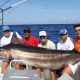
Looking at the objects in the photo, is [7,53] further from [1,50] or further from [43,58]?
[43,58]

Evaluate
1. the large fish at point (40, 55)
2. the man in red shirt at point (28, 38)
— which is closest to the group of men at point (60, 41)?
the man in red shirt at point (28, 38)

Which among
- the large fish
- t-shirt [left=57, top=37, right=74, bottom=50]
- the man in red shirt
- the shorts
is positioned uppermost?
the man in red shirt

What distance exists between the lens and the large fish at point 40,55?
644 cm

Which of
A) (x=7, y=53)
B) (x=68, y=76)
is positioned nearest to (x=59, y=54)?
(x=68, y=76)

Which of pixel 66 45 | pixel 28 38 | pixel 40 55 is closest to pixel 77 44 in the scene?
pixel 66 45

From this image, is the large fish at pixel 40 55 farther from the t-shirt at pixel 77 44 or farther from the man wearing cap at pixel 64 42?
the man wearing cap at pixel 64 42

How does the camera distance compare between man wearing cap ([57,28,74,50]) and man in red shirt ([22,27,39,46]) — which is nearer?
man wearing cap ([57,28,74,50])

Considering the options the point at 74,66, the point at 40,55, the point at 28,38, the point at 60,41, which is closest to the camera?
the point at 74,66

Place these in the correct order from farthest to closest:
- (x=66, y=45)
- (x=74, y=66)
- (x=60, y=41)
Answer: (x=60, y=41)
(x=66, y=45)
(x=74, y=66)

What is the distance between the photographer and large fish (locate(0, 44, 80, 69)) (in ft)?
21.1

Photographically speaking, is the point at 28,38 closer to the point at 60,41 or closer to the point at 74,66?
the point at 60,41

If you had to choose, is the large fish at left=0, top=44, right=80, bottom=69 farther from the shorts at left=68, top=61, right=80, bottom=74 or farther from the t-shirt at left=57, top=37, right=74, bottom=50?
the t-shirt at left=57, top=37, right=74, bottom=50

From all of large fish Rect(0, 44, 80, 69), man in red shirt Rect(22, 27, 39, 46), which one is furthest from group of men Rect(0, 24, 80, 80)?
large fish Rect(0, 44, 80, 69)

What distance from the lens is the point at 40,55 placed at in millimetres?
6539
